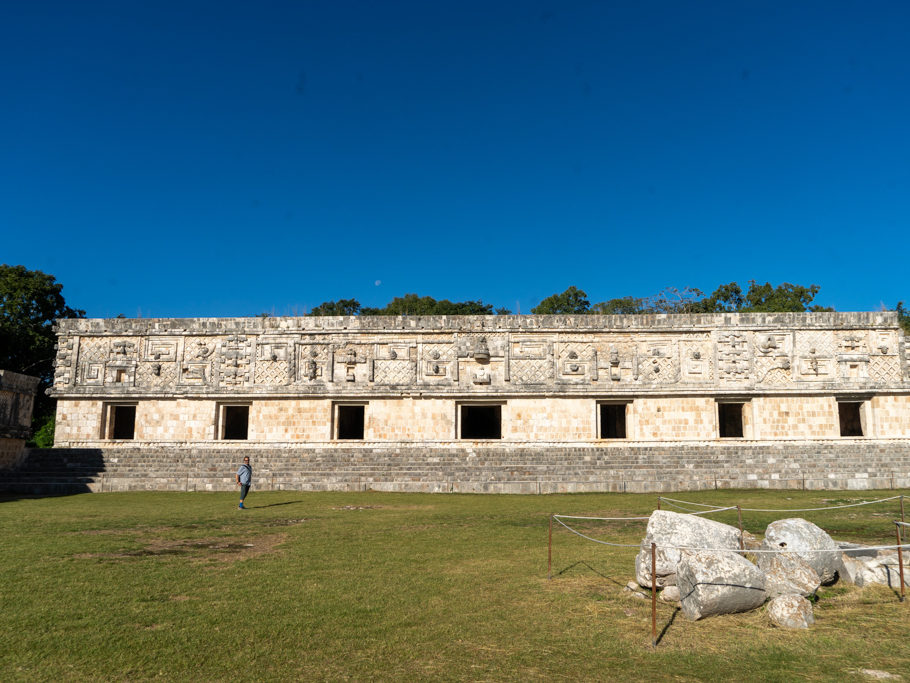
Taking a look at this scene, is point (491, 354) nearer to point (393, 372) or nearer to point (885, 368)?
point (393, 372)

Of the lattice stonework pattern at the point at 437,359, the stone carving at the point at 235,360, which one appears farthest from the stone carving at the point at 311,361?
the lattice stonework pattern at the point at 437,359

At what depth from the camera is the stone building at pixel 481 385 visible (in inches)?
691

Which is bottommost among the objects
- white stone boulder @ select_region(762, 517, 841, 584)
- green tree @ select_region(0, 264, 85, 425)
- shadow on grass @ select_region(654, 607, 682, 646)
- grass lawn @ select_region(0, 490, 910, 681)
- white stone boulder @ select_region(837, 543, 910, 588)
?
shadow on grass @ select_region(654, 607, 682, 646)

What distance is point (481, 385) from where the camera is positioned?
59.5ft

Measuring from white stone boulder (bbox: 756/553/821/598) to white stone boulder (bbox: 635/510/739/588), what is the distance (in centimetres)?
38

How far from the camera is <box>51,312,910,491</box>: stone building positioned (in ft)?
57.6

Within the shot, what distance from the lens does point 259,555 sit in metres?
7.40

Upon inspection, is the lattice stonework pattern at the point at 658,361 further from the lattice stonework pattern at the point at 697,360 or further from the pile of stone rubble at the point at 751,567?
the pile of stone rubble at the point at 751,567

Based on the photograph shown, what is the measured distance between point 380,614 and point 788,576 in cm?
344

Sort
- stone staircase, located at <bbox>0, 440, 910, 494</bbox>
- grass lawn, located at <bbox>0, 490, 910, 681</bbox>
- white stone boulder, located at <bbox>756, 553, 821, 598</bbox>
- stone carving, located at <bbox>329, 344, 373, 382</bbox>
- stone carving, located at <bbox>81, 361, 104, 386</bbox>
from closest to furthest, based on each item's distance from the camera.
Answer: grass lawn, located at <bbox>0, 490, 910, 681</bbox> < white stone boulder, located at <bbox>756, 553, 821, 598</bbox> < stone staircase, located at <bbox>0, 440, 910, 494</bbox> < stone carving, located at <bbox>329, 344, 373, 382</bbox> < stone carving, located at <bbox>81, 361, 104, 386</bbox>

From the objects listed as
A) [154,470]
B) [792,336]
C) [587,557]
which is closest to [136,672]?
[587,557]

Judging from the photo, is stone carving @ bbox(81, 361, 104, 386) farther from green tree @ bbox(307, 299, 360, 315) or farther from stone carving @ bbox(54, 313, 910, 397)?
green tree @ bbox(307, 299, 360, 315)

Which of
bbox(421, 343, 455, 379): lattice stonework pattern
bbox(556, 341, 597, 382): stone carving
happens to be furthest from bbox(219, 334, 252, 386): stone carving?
bbox(556, 341, 597, 382): stone carving

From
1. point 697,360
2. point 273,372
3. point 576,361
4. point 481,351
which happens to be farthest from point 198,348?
point 697,360
